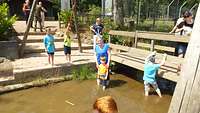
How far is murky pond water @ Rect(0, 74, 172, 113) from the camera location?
293 inches

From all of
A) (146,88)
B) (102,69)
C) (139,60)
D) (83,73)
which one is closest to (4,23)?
(83,73)

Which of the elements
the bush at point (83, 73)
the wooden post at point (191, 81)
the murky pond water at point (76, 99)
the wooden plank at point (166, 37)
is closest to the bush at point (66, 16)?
the bush at point (83, 73)

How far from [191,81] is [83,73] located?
8776 millimetres

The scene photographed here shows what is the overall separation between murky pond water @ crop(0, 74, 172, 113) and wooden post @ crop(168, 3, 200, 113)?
18.9 ft

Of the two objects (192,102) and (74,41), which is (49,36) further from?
(192,102)

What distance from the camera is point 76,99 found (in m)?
8.18

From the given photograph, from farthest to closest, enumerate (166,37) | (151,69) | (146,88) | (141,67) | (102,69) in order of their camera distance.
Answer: (141,67), (102,69), (166,37), (146,88), (151,69)

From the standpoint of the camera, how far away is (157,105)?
25.4 ft

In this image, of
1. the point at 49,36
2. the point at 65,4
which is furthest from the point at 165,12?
the point at 49,36

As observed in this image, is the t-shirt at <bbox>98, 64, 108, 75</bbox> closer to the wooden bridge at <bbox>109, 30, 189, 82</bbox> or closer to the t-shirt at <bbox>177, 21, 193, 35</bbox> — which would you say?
the wooden bridge at <bbox>109, 30, 189, 82</bbox>

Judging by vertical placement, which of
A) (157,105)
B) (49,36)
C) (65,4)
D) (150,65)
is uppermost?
Result: (65,4)

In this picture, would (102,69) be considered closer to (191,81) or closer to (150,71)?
(150,71)

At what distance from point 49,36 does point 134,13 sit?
64.0 feet

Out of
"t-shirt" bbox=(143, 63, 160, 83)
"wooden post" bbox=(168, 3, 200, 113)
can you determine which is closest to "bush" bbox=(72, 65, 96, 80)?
"t-shirt" bbox=(143, 63, 160, 83)
